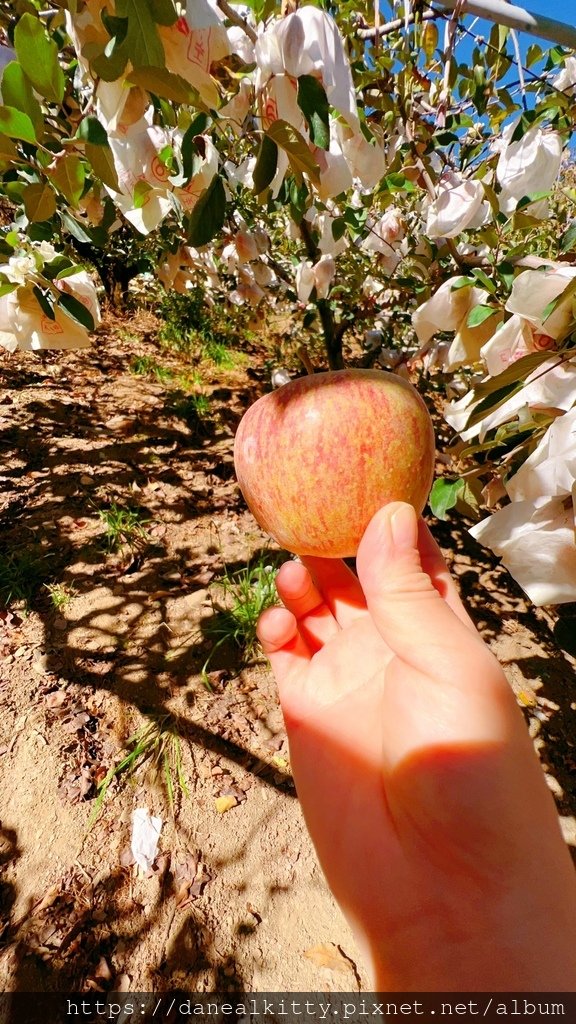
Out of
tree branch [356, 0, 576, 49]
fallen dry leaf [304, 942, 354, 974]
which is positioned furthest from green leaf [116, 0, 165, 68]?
fallen dry leaf [304, 942, 354, 974]

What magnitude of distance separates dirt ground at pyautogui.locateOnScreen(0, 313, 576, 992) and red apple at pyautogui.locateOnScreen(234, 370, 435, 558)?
136cm

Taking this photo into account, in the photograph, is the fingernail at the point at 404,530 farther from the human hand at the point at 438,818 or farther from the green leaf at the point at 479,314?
the green leaf at the point at 479,314

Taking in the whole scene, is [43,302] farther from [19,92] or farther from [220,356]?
[220,356]

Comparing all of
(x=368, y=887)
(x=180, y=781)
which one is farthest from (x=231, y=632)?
(x=368, y=887)

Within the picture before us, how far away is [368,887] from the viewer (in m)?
0.99

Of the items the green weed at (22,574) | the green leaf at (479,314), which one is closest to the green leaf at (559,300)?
the green leaf at (479,314)

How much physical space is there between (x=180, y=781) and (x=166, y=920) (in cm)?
42

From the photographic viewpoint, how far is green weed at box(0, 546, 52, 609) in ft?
7.93

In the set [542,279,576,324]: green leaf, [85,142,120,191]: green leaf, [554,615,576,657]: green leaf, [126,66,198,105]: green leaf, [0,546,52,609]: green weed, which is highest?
[85,142,120,191]: green leaf

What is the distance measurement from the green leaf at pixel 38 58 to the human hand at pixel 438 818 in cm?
85

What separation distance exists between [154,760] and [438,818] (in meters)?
1.41

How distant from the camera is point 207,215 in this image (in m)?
0.83

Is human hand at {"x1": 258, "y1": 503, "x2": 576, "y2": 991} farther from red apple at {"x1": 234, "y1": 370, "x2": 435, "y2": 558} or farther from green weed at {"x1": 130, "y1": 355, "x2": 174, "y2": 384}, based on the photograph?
green weed at {"x1": 130, "y1": 355, "x2": 174, "y2": 384}

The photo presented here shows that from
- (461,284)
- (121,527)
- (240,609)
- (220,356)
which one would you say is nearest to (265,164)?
(461,284)
